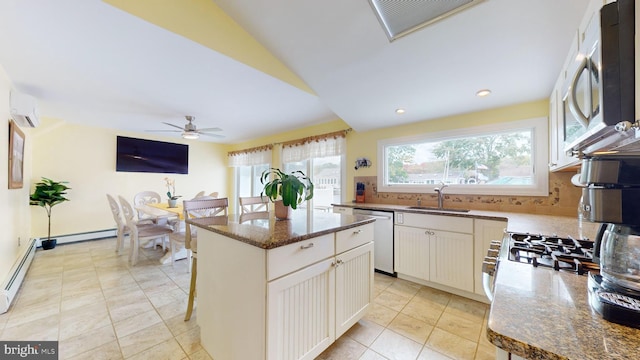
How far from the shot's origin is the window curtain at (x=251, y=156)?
502 centimetres

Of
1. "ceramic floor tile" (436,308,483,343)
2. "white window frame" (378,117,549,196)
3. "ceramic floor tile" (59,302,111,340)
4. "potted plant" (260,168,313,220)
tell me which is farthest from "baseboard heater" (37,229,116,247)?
"ceramic floor tile" (436,308,483,343)

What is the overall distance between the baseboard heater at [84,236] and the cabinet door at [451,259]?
5.74m

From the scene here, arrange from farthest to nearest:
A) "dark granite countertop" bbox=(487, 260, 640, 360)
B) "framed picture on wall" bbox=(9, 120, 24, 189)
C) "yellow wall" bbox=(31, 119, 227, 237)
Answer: "yellow wall" bbox=(31, 119, 227, 237), "framed picture on wall" bbox=(9, 120, 24, 189), "dark granite countertop" bbox=(487, 260, 640, 360)

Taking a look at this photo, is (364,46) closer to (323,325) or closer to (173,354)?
(323,325)

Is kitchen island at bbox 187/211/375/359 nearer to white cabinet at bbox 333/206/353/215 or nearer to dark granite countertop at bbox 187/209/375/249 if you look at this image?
dark granite countertop at bbox 187/209/375/249

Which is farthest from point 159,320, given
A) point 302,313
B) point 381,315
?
point 381,315

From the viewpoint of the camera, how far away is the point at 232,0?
6.00 ft

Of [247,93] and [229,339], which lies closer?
[229,339]

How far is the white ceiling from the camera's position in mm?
1528

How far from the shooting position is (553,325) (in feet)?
1.65

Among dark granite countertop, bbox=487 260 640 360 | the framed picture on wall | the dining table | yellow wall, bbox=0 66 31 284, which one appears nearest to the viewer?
dark granite countertop, bbox=487 260 640 360

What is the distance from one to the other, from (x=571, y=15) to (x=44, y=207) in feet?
22.4

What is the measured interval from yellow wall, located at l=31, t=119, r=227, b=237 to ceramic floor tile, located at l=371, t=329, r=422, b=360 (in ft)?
17.4

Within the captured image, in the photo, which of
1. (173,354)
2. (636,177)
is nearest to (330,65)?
(636,177)
